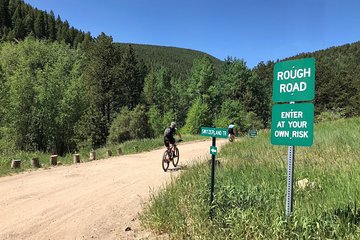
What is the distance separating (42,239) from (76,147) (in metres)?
38.7

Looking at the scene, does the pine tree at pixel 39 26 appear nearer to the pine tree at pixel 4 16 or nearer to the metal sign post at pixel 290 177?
the pine tree at pixel 4 16

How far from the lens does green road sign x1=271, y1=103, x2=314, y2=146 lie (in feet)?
13.6

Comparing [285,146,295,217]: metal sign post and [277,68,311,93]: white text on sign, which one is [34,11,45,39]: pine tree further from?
[285,146,295,217]: metal sign post

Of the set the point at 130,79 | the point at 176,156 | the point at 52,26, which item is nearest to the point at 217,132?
the point at 176,156

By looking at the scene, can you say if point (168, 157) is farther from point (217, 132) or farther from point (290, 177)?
point (290, 177)

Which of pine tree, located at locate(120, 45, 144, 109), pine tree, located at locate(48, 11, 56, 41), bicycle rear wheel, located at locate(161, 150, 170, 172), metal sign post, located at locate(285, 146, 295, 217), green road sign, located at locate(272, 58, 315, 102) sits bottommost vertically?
bicycle rear wheel, located at locate(161, 150, 170, 172)

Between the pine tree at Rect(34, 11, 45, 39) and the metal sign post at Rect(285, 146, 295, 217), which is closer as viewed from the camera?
the metal sign post at Rect(285, 146, 295, 217)

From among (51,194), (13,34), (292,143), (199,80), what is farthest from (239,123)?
(13,34)

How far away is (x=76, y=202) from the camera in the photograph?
28.7ft

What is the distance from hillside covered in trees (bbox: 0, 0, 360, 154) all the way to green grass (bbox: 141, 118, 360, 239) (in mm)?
33298

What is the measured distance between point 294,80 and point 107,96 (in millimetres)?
46239

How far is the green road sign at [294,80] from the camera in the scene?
4191mm

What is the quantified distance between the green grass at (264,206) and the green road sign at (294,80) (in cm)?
148

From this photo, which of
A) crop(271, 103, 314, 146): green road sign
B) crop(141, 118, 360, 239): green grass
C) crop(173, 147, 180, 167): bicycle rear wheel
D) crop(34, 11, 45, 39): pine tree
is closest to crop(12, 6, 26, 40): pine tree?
crop(34, 11, 45, 39): pine tree
